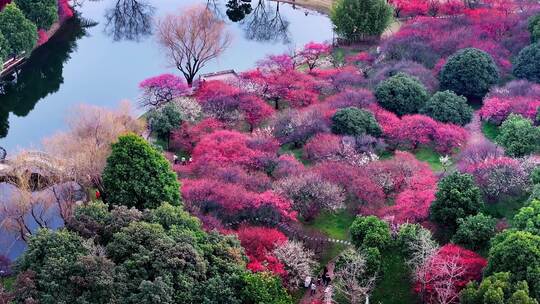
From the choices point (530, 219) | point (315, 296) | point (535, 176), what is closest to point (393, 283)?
point (315, 296)

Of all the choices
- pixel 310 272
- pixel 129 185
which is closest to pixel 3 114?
pixel 129 185

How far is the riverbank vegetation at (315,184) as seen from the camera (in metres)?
30.4

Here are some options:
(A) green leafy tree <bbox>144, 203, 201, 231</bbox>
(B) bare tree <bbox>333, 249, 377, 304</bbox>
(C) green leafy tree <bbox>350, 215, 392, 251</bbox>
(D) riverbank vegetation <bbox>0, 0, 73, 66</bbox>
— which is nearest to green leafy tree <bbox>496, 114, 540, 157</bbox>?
(C) green leafy tree <bbox>350, 215, 392, 251</bbox>

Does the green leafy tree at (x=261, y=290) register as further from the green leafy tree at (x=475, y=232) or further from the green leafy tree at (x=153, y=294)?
the green leafy tree at (x=475, y=232)

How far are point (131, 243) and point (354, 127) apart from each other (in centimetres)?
1982

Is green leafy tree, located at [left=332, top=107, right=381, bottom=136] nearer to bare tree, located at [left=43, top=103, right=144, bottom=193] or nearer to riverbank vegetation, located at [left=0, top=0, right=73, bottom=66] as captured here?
bare tree, located at [left=43, top=103, right=144, bottom=193]

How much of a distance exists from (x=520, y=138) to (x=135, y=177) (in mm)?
24214

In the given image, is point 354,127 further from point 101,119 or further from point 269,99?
point 101,119

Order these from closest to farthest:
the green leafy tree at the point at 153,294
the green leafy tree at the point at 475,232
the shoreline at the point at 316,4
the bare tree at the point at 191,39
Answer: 1. the green leafy tree at the point at 153,294
2. the green leafy tree at the point at 475,232
3. the bare tree at the point at 191,39
4. the shoreline at the point at 316,4

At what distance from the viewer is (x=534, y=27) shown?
183ft

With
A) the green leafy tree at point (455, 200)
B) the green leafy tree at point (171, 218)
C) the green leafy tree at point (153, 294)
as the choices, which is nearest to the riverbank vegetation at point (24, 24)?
the green leafy tree at point (171, 218)

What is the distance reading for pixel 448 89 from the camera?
52.1m

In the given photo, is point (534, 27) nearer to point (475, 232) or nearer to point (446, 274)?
point (475, 232)

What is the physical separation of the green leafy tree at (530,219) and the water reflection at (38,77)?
36.5 m
